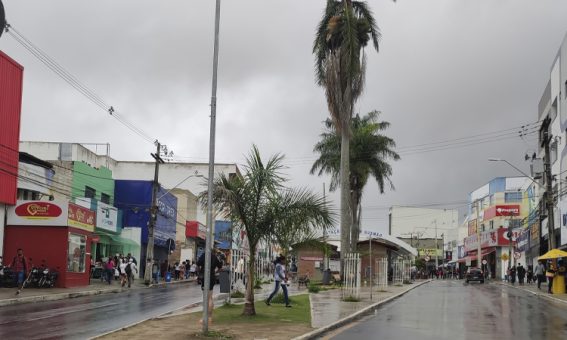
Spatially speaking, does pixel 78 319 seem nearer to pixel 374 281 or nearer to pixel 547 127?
pixel 374 281

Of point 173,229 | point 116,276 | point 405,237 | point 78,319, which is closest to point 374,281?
point 116,276

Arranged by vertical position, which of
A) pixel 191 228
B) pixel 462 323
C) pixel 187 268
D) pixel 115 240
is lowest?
pixel 462 323

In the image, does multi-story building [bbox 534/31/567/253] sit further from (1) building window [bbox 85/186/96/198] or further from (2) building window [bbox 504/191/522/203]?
(1) building window [bbox 85/186/96/198]

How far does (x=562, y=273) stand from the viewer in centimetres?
3272

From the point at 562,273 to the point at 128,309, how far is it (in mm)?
22917

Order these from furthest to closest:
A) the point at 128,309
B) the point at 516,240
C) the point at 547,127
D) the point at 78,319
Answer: the point at 516,240, the point at 547,127, the point at 128,309, the point at 78,319

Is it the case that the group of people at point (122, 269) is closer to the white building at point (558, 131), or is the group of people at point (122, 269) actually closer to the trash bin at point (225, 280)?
the trash bin at point (225, 280)

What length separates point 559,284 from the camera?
32719 millimetres

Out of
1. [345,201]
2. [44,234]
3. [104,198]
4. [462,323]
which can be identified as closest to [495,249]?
[345,201]

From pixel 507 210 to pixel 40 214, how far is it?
196ft

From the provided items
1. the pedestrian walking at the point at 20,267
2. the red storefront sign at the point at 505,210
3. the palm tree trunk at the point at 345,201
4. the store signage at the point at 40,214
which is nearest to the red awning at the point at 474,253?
the red storefront sign at the point at 505,210

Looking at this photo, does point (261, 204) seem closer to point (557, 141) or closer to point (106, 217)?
point (106, 217)

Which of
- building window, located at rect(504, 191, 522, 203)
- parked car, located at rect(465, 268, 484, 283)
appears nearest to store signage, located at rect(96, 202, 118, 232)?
parked car, located at rect(465, 268, 484, 283)

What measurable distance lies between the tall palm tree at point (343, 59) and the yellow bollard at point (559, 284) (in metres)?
10.7
